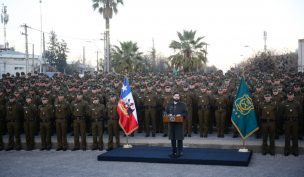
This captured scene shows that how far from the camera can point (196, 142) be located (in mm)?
12312

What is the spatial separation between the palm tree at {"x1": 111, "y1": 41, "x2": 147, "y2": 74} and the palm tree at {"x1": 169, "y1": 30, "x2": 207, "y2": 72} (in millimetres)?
2870

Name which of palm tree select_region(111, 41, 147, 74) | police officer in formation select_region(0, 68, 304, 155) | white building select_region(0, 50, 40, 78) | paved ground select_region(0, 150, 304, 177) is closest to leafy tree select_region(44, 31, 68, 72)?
white building select_region(0, 50, 40, 78)

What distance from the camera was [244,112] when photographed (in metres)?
11.6

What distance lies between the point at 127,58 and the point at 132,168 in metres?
23.5

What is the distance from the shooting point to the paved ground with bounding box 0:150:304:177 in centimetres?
923

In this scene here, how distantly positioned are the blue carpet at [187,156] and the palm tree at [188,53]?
21.6m

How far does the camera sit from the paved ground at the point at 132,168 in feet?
30.3

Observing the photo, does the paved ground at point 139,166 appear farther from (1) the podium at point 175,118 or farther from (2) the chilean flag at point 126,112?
(1) the podium at point 175,118

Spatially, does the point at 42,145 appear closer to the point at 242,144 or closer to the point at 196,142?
the point at 196,142

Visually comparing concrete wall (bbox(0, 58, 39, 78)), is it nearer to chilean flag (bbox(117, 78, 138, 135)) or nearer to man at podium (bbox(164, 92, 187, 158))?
chilean flag (bbox(117, 78, 138, 135))

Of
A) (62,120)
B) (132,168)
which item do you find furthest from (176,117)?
(62,120)

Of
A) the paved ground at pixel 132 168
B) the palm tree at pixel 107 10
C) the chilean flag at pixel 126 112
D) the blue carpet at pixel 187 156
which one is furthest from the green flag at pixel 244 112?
the palm tree at pixel 107 10

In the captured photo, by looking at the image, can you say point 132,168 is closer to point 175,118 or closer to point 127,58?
point 175,118

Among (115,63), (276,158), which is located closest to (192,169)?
(276,158)
